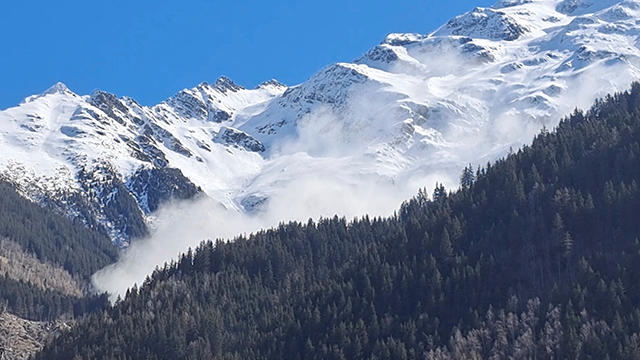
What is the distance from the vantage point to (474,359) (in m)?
197

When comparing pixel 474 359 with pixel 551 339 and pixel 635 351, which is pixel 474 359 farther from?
pixel 635 351

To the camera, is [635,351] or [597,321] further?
[597,321]

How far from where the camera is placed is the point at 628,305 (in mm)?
199625

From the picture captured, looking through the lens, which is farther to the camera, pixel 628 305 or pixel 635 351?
pixel 628 305

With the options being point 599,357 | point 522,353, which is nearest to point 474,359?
point 522,353

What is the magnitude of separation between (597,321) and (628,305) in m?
6.81

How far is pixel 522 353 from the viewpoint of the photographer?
7815 inches

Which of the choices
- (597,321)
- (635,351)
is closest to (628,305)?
(597,321)

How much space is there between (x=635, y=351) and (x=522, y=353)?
2294 cm

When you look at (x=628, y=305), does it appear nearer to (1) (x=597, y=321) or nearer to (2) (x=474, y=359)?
(1) (x=597, y=321)

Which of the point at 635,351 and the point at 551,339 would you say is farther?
the point at 551,339

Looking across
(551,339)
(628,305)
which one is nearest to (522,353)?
(551,339)

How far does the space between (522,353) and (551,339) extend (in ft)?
18.5

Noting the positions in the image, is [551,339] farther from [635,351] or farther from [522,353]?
[635,351]
